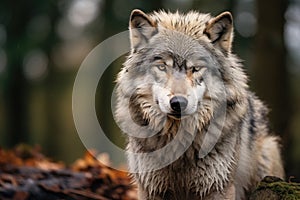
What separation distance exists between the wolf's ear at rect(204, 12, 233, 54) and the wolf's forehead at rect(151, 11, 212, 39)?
0.08m

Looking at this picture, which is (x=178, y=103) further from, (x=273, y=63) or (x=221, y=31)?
(x=273, y=63)

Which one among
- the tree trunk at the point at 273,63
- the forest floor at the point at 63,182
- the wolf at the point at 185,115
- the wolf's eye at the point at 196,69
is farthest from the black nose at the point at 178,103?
the tree trunk at the point at 273,63

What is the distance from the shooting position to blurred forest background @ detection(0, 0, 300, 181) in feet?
28.4

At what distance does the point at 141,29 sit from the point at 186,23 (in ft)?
1.50

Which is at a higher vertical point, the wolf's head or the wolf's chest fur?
the wolf's head

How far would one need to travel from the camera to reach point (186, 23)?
18.6ft

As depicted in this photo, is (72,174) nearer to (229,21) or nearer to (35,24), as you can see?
(229,21)

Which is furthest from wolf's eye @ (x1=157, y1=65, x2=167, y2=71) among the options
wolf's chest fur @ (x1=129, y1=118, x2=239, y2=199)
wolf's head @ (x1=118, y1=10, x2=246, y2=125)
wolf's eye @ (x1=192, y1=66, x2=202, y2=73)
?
wolf's chest fur @ (x1=129, y1=118, x2=239, y2=199)

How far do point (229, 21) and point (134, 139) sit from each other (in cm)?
145

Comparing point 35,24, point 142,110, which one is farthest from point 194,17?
point 35,24

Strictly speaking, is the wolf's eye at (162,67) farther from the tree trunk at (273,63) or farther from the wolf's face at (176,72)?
the tree trunk at (273,63)

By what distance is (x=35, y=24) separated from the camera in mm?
16734

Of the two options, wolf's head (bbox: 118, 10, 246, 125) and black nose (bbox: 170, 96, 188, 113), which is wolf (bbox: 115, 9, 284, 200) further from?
black nose (bbox: 170, 96, 188, 113)

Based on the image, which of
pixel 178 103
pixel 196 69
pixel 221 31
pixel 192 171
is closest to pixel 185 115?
pixel 178 103
